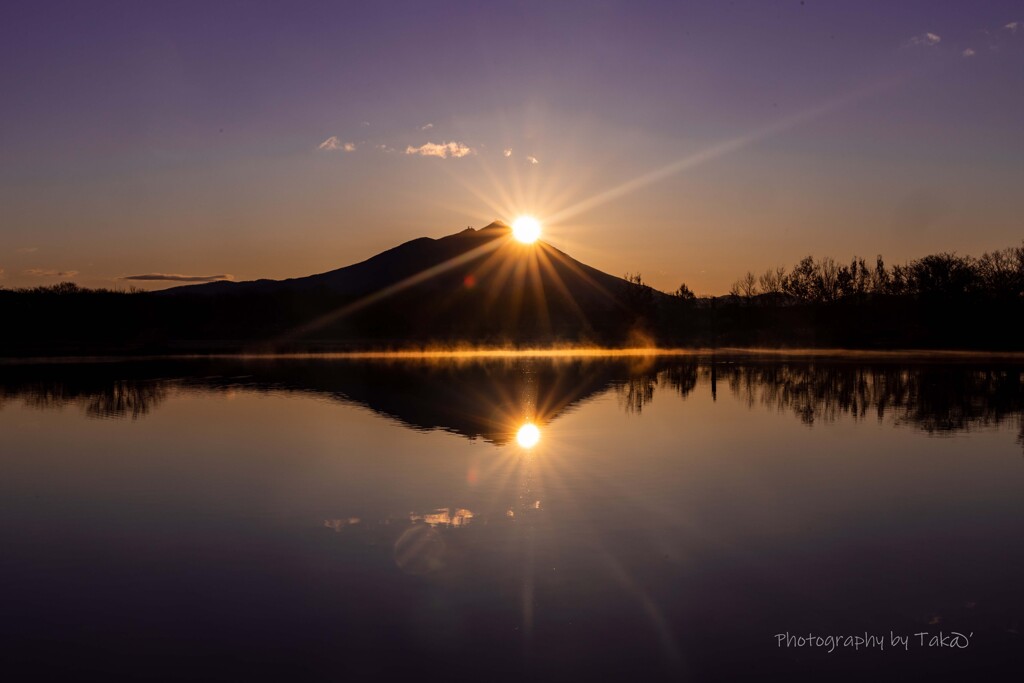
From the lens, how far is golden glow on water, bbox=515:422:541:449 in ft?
69.7

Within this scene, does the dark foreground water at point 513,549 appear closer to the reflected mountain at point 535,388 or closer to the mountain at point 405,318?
the reflected mountain at point 535,388

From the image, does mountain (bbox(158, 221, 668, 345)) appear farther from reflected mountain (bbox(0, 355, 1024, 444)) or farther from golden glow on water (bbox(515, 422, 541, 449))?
golden glow on water (bbox(515, 422, 541, 449))

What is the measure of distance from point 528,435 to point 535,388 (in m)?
15.2

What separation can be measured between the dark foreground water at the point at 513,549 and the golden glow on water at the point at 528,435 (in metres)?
0.23

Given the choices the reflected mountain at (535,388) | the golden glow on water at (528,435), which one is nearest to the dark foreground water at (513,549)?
the golden glow on water at (528,435)

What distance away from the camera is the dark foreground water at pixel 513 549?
8.17m

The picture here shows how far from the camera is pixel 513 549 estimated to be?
11.5 meters

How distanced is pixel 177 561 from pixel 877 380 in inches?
1496

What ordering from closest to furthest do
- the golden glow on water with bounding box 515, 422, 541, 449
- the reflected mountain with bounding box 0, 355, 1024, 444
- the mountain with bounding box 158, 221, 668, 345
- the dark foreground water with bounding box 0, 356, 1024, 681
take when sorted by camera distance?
the dark foreground water with bounding box 0, 356, 1024, 681, the golden glow on water with bounding box 515, 422, 541, 449, the reflected mountain with bounding box 0, 355, 1024, 444, the mountain with bounding box 158, 221, 668, 345

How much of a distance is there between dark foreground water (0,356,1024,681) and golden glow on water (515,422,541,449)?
235 millimetres

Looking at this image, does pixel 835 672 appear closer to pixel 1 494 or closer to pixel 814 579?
pixel 814 579

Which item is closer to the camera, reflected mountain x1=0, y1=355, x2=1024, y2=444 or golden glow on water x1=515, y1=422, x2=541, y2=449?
golden glow on water x1=515, y1=422, x2=541, y2=449

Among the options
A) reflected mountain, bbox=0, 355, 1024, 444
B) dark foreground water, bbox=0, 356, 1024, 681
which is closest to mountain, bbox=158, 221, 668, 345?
reflected mountain, bbox=0, 355, 1024, 444

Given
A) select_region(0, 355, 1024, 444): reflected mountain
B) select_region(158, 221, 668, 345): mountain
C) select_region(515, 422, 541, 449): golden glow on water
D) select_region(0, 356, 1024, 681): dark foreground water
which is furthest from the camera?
select_region(158, 221, 668, 345): mountain
